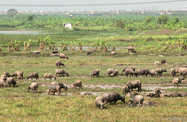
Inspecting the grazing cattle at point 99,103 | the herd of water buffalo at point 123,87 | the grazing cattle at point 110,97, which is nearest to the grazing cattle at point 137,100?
the herd of water buffalo at point 123,87

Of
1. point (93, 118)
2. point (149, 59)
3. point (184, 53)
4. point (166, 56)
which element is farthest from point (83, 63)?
point (93, 118)

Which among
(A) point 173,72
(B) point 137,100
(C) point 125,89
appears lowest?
(A) point 173,72

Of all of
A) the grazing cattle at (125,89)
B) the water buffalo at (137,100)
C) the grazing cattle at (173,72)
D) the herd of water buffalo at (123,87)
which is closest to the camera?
the water buffalo at (137,100)

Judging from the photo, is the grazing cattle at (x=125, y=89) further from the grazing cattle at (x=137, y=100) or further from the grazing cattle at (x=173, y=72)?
the grazing cattle at (x=173, y=72)

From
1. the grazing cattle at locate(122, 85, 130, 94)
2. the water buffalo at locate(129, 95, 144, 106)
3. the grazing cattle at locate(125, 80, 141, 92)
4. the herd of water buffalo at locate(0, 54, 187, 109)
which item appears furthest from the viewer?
the grazing cattle at locate(125, 80, 141, 92)

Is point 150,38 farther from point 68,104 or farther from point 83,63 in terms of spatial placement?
point 68,104

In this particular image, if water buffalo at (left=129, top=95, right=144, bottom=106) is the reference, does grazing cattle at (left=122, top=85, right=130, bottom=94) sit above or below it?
below

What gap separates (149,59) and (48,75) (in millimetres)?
18206

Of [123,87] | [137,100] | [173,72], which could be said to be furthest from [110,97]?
[173,72]

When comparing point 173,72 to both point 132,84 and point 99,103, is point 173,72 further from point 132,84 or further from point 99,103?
point 99,103

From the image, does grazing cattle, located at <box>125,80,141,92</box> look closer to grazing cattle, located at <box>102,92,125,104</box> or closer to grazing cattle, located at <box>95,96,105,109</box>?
grazing cattle, located at <box>102,92,125,104</box>

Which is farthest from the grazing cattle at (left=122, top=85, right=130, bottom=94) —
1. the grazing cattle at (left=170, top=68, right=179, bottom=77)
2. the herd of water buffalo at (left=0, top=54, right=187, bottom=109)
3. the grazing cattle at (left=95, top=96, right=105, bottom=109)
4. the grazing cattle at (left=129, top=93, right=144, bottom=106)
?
the grazing cattle at (left=170, top=68, right=179, bottom=77)

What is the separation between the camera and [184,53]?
157ft

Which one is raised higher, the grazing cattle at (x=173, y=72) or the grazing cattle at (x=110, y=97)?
the grazing cattle at (x=110, y=97)
